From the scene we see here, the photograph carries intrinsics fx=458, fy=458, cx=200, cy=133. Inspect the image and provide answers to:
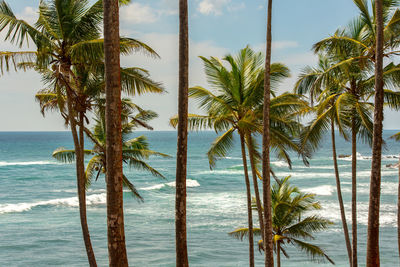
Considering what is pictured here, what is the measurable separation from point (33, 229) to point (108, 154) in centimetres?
2577

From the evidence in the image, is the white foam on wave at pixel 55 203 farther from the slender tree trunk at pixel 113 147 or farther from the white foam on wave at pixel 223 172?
the slender tree trunk at pixel 113 147

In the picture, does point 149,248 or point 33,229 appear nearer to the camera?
point 149,248

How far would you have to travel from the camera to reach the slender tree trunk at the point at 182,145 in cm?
870

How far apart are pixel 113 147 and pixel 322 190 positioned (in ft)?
136

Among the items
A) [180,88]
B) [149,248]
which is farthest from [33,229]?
[180,88]

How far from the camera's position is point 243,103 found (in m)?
13.5

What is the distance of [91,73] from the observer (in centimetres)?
1380

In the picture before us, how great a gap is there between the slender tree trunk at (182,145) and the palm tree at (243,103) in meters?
4.18

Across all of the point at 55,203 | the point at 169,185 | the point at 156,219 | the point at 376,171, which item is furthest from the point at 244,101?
the point at 169,185

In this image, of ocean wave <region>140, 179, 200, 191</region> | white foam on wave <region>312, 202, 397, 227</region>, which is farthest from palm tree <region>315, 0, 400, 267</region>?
ocean wave <region>140, 179, 200, 191</region>

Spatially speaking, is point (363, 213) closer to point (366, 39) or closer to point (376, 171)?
point (366, 39)

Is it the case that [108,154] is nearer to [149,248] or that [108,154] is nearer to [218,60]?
[218,60]

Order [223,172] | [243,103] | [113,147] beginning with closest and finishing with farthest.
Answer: [113,147] < [243,103] < [223,172]

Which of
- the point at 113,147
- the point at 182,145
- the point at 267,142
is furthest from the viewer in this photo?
the point at 267,142
